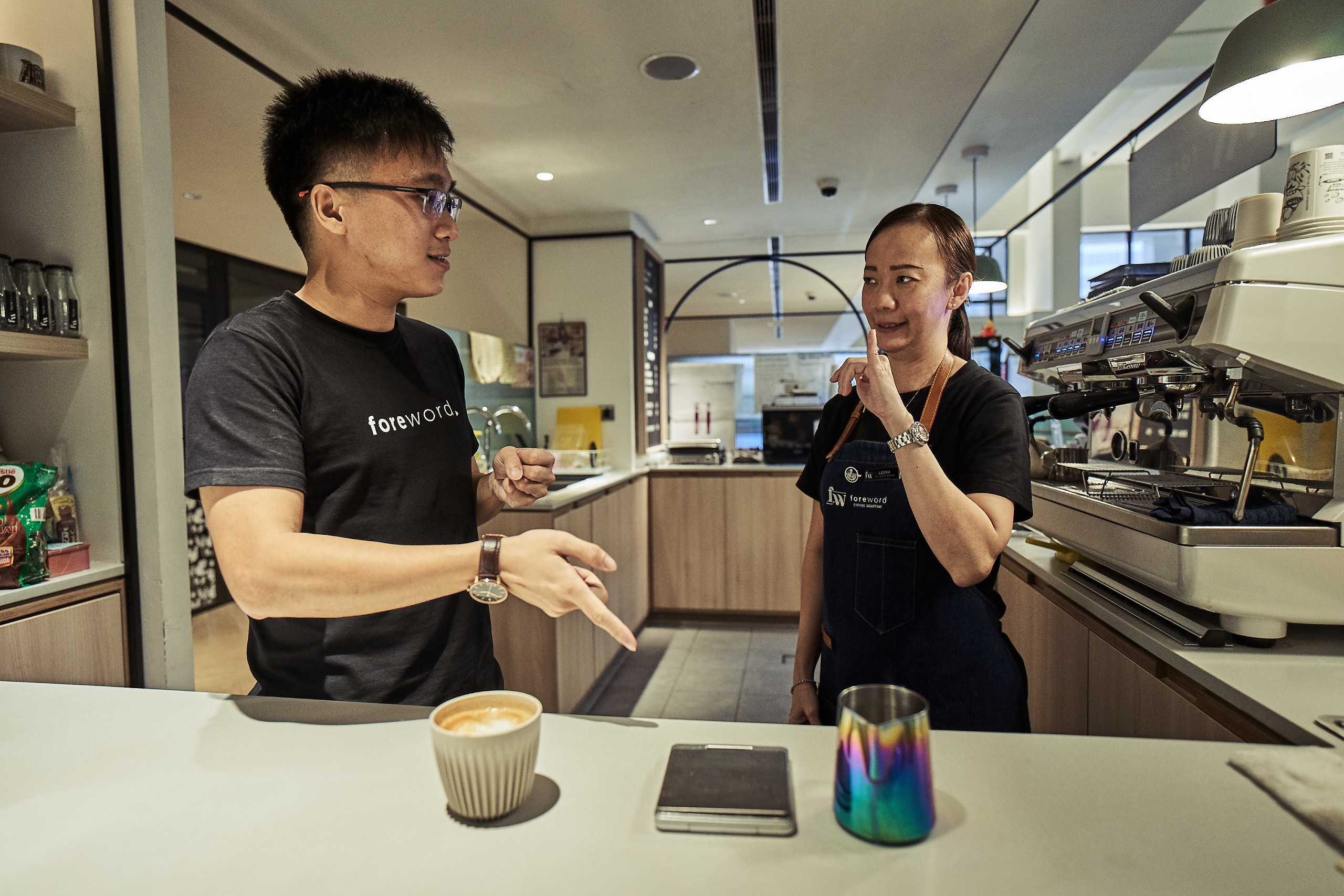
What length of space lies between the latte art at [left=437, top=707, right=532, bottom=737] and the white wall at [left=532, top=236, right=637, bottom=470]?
13.9ft

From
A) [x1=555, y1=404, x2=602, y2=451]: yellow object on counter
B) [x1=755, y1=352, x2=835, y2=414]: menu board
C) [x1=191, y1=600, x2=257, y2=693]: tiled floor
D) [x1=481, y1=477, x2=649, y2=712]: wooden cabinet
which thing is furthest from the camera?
[x1=755, y1=352, x2=835, y2=414]: menu board

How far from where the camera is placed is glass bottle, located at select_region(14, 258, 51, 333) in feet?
5.63

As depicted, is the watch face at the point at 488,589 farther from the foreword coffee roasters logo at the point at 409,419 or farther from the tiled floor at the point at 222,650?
the tiled floor at the point at 222,650

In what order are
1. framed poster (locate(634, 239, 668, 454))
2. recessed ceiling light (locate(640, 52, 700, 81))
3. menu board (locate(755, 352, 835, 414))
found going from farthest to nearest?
1. menu board (locate(755, 352, 835, 414))
2. framed poster (locate(634, 239, 668, 454))
3. recessed ceiling light (locate(640, 52, 700, 81))

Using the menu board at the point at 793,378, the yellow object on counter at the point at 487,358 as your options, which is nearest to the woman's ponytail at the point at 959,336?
the yellow object on counter at the point at 487,358

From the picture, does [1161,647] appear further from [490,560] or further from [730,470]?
[730,470]

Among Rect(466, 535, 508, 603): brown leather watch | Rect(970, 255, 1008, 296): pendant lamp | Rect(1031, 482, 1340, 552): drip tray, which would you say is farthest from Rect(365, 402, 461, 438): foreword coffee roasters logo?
Rect(970, 255, 1008, 296): pendant lamp

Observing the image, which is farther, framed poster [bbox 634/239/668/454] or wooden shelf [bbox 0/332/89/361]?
framed poster [bbox 634/239/668/454]

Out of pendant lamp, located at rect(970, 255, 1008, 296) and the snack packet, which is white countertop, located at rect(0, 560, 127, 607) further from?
pendant lamp, located at rect(970, 255, 1008, 296)

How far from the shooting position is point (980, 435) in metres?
1.28

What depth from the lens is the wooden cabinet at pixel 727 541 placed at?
15.5 ft

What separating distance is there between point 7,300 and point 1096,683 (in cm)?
275

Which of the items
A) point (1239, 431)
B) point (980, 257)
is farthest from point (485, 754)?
point (980, 257)

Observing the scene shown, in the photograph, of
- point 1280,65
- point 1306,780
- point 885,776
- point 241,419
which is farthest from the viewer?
point 1280,65
